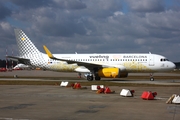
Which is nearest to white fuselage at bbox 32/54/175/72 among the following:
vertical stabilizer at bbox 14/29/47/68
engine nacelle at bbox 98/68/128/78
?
engine nacelle at bbox 98/68/128/78

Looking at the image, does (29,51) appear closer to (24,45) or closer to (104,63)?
(24,45)

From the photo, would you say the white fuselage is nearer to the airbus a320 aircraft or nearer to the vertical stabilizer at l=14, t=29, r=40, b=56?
the airbus a320 aircraft

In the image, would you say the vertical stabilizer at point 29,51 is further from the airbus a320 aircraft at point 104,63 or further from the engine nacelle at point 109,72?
the engine nacelle at point 109,72

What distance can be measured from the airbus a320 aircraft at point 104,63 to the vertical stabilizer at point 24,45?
492 mm

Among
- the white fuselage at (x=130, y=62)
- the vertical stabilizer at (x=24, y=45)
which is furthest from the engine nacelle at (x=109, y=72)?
the vertical stabilizer at (x=24, y=45)

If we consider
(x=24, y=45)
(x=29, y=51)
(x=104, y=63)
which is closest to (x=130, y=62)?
(x=104, y=63)

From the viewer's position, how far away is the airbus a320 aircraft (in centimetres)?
3591

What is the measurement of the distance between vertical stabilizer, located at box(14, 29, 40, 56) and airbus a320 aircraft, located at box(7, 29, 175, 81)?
0.49m

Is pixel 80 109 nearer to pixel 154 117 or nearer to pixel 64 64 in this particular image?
pixel 154 117

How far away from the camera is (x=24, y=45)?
41438 mm

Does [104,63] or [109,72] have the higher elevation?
[104,63]

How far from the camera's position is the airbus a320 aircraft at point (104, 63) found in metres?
35.9

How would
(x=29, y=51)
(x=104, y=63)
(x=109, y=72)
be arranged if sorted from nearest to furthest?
(x=109, y=72)
(x=104, y=63)
(x=29, y=51)

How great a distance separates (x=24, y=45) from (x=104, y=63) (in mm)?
12446
